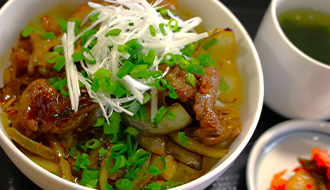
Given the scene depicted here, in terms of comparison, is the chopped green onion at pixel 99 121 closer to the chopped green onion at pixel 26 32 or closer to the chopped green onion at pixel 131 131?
the chopped green onion at pixel 131 131

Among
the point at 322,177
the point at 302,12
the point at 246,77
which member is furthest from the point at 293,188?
the point at 302,12

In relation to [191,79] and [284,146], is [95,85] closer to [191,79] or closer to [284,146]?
[191,79]

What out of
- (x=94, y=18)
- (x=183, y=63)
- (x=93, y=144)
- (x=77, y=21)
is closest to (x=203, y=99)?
(x=183, y=63)

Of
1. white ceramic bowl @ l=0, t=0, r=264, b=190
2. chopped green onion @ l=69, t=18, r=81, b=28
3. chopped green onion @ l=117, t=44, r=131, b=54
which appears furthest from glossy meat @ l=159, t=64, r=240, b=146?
chopped green onion @ l=69, t=18, r=81, b=28

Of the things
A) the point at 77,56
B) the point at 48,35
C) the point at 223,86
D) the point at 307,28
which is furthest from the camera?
the point at 307,28

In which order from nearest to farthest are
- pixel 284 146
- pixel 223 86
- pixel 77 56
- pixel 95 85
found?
pixel 95 85 → pixel 77 56 → pixel 223 86 → pixel 284 146

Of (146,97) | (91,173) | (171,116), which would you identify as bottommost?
(91,173)

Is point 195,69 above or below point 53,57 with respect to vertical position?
below
